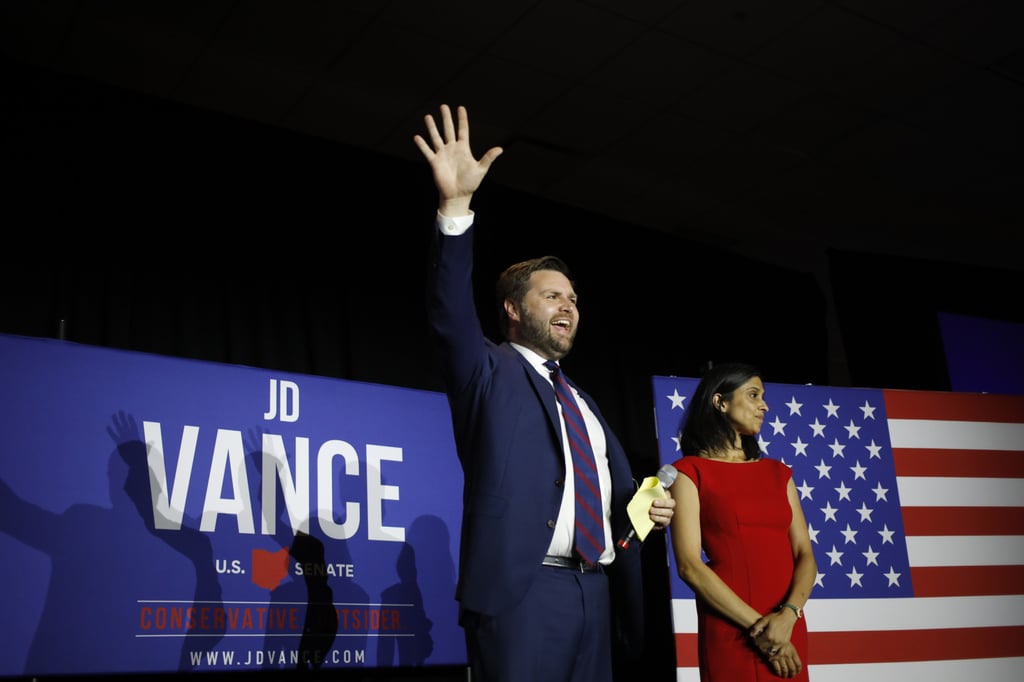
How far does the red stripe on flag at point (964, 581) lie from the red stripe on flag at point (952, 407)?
0.65 m

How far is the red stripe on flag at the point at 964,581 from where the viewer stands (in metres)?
3.94

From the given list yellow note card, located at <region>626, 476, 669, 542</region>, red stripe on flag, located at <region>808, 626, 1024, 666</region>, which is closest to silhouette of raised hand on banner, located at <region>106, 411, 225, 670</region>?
yellow note card, located at <region>626, 476, 669, 542</region>

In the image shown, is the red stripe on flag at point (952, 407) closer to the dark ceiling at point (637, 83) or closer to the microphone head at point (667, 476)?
the dark ceiling at point (637, 83)

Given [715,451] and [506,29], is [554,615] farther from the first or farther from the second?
[506,29]

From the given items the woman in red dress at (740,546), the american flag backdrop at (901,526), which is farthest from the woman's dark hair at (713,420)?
the american flag backdrop at (901,526)

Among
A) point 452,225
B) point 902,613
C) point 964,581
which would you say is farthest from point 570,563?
point 964,581

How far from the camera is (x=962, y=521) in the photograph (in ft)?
13.5

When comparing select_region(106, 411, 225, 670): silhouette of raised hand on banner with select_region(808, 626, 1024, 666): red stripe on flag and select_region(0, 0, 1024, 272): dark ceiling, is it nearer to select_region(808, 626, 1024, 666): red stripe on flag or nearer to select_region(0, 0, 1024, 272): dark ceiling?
select_region(0, 0, 1024, 272): dark ceiling

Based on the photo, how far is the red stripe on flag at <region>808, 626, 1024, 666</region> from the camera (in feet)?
12.1

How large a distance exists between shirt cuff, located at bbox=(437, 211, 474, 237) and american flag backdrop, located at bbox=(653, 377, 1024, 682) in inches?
83.4

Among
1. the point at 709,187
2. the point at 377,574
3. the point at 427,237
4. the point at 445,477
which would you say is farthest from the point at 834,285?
the point at 377,574

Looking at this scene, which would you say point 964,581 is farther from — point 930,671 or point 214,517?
point 214,517

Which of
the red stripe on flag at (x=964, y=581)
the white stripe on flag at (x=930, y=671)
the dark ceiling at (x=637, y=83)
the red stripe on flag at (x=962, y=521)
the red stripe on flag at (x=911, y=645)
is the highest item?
the dark ceiling at (x=637, y=83)

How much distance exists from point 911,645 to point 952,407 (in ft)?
3.60
